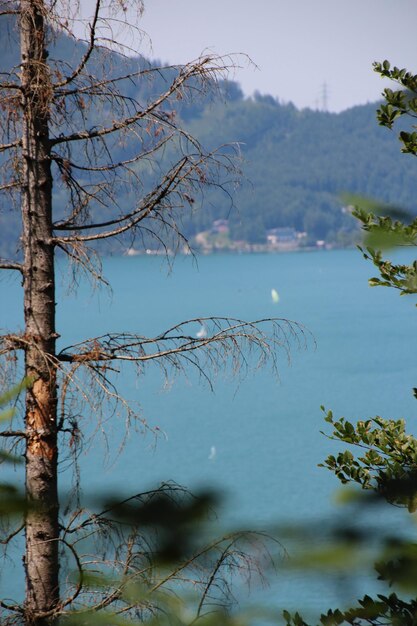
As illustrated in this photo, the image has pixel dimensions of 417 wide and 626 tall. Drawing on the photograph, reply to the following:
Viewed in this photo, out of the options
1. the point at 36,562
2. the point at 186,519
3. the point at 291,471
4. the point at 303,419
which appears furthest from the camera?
the point at 303,419

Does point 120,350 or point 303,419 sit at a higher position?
point 120,350

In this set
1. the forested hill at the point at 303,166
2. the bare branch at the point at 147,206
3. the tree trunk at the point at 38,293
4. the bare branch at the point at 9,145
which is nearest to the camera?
the tree trunk at the point at 38,293

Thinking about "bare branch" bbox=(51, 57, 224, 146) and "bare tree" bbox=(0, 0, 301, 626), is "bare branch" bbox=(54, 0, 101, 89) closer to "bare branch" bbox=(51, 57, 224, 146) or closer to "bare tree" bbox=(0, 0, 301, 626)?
"bare tree" bbox=(0, 0, 301, 626)

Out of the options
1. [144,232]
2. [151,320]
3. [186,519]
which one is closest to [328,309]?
[151,320]

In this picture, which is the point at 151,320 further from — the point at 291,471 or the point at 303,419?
the point at 291,471

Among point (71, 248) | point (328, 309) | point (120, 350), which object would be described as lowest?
point (328, 309)

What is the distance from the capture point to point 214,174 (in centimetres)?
564

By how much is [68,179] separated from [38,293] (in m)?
0.74

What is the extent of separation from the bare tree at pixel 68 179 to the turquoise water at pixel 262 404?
10.0 inches

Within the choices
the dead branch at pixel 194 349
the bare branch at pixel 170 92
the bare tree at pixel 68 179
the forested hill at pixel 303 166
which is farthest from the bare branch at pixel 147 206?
the forested hill at pixel 303 166

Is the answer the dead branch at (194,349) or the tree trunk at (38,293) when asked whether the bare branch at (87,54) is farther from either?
the dead branch at (194,349)

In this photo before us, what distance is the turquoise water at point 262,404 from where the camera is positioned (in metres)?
6.07

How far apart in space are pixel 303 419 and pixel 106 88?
36.7 metres

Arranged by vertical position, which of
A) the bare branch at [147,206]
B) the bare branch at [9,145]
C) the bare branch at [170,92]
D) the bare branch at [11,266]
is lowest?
the bare branch at [11,266]
